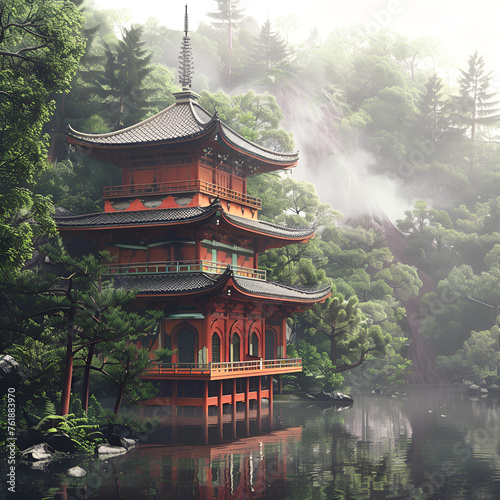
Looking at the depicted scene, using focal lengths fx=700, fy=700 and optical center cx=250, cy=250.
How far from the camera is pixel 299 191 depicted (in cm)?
6094

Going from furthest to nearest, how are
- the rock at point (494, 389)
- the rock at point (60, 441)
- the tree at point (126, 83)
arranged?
1. the rock at point (494, 389)
2. the tree at point (126, 83)
3. the rock at point (60, 441)

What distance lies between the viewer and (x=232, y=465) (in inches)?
926

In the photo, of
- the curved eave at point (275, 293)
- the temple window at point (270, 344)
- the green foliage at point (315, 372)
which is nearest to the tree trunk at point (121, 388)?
the curved eave at point (275, 293)

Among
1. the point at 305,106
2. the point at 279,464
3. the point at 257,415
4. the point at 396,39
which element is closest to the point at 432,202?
the point at 305,106

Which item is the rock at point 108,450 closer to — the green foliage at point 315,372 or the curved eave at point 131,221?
the curved eave at point 131,221

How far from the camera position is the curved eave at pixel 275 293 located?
101ft

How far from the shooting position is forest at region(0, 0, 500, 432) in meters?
25.2

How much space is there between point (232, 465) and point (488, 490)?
816cm

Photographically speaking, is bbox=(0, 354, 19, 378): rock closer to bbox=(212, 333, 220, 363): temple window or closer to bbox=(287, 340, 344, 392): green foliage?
bbox=(212, 333, 220, 363): temple window

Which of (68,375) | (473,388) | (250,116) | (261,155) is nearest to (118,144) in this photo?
(261,155)

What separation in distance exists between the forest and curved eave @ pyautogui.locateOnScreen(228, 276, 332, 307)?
429 centimetres

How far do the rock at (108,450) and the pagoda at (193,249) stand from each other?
4975 mm

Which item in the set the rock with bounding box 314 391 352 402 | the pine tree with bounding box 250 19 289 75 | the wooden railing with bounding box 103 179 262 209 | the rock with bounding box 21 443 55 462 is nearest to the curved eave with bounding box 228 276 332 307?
the wooden railing with bounding box 103 179 262 209

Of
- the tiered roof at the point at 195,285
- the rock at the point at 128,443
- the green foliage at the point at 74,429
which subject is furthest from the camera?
the tiered roof at the point at 195,285
